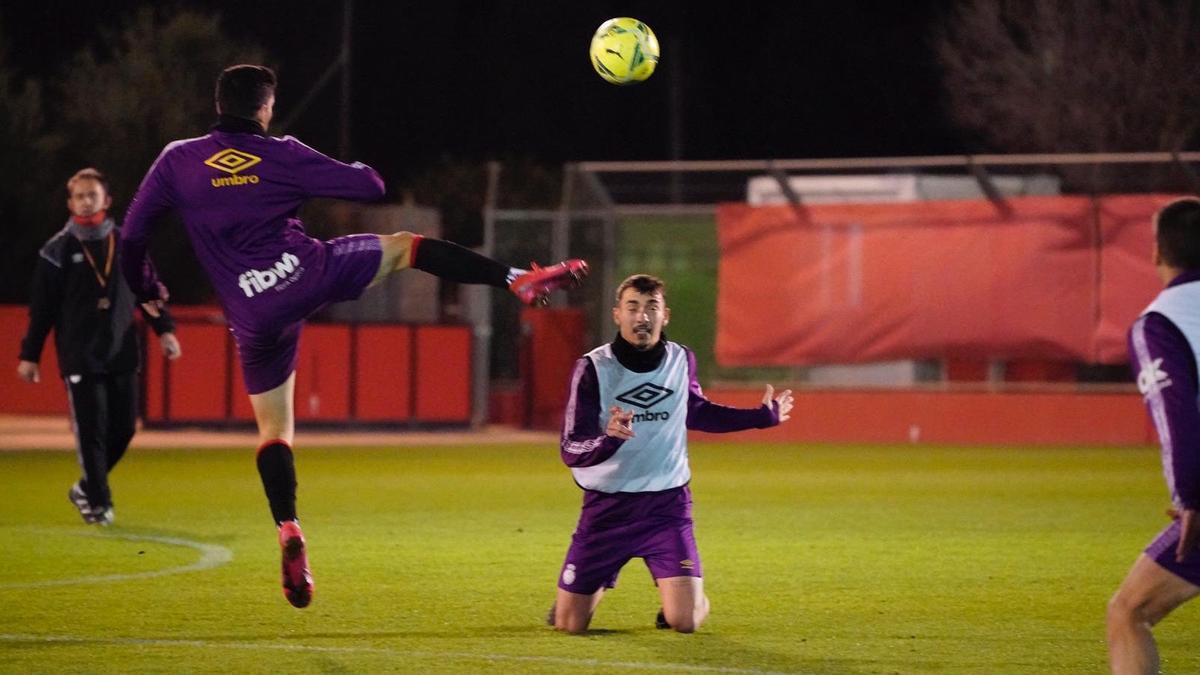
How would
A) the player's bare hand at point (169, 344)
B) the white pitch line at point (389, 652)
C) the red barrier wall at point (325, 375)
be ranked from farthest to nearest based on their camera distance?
the red barrier wall at point (325, 375) < the player's bare hand at point (169, 344) < the white pitch line at point (389, 652)

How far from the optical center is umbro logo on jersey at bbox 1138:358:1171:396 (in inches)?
231

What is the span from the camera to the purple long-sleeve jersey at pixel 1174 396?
5828 mm

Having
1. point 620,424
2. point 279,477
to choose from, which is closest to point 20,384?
point 279,477

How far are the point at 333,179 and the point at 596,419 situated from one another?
1.59 m

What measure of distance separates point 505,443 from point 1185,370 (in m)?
18.5

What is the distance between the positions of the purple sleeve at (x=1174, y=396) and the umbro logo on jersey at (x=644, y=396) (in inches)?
120

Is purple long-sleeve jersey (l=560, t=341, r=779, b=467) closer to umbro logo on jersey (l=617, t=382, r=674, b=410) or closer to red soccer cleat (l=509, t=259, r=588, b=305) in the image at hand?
umbro logo on jersey (l=617, t=382, r=674, b=410)

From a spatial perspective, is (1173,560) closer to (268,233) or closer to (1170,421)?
(1170,421)

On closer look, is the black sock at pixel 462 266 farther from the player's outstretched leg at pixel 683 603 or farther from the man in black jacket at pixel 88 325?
the man in black jacket at pixel 88 325

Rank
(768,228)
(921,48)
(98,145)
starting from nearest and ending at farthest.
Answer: (768,228)
(98,145)
(921,48)

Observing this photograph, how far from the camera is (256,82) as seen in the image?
340 inches

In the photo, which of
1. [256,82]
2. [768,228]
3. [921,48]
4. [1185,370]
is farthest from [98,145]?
[1185,370]

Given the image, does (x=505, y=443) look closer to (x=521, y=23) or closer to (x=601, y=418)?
(x=601, y=418)

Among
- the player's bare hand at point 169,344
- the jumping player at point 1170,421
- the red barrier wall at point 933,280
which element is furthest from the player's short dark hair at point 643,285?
the red barrier wall at point 933,280
